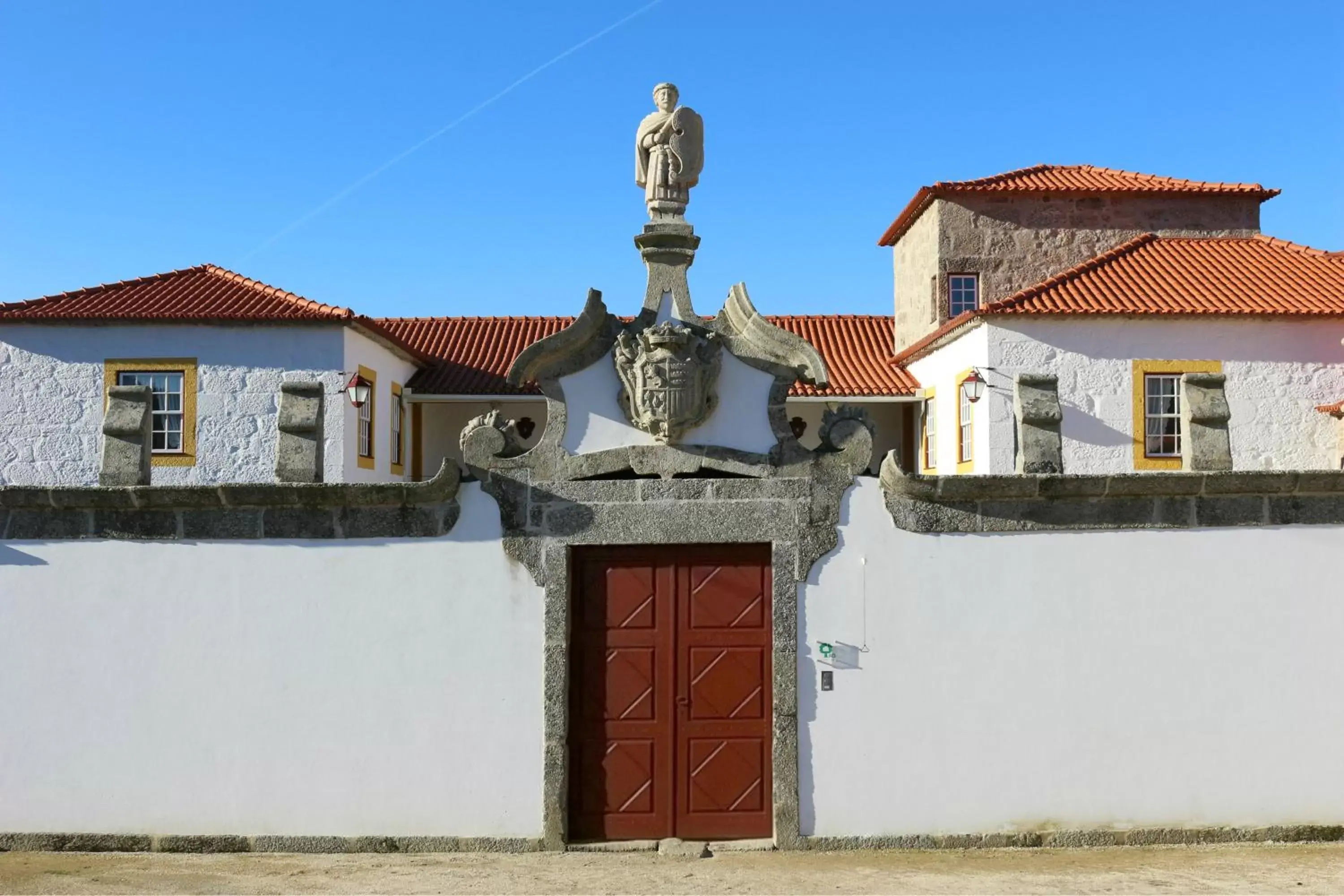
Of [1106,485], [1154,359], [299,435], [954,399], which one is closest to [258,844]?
[299,435]

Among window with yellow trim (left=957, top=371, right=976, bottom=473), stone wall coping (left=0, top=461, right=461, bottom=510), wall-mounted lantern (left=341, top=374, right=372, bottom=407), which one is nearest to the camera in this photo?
stone wall coping (left=0, top=461, right=461, bottom=510)

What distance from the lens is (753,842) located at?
7.78 meters

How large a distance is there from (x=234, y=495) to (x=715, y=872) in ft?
12.7

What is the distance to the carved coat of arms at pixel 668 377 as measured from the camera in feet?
25.4

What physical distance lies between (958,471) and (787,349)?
12626 millimetres

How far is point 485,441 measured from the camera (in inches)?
311

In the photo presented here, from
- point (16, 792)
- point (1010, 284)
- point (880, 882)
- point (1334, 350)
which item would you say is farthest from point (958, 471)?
point (16, 792)

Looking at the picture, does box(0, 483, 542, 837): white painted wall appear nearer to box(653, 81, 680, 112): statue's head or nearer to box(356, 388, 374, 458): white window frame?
box(653, 81, 680, 112): statue's head

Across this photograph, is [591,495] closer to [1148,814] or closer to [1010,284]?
[1148,814]

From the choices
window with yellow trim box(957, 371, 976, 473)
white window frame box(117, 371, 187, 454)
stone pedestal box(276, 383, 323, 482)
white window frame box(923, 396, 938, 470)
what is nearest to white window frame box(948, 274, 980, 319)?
white window frame box(923, 396, 938, 470)

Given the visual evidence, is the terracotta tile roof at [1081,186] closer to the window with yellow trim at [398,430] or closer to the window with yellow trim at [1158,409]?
the window with yellow trim at [1158,409]

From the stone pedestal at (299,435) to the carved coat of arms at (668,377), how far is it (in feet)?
6.69

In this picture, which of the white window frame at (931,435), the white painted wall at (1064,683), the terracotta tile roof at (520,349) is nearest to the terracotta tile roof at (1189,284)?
the white window frame at (931,435)

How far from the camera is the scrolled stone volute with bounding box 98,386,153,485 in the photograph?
25.9 feet
